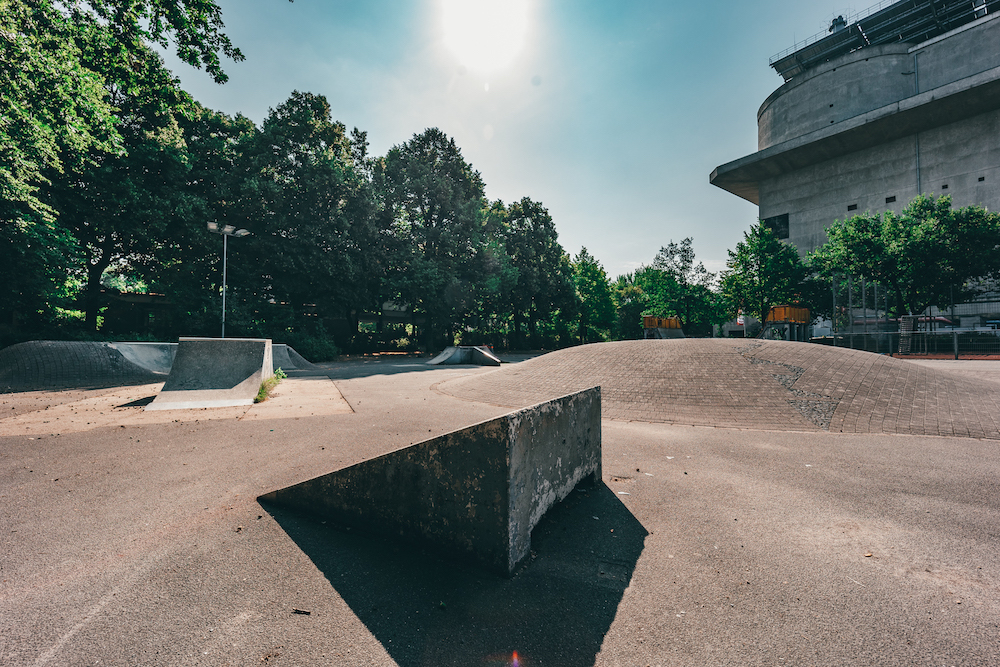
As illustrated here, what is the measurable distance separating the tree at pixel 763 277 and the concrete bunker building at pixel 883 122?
1189cm

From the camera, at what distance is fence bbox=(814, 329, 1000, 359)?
2155 centimetres

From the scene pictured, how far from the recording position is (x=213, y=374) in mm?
10203

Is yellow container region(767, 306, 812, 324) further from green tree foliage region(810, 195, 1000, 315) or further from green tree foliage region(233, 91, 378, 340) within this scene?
green tree foliage region(233, 91, 378, 340)

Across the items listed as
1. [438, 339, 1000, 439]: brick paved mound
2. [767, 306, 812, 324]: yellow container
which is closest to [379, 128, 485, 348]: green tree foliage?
[438, 339, 1000, 439]: brick paved mound

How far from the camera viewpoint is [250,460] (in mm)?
4922

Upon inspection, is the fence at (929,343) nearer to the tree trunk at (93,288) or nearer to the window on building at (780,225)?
the window on building at (780,225)

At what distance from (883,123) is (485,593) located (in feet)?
193

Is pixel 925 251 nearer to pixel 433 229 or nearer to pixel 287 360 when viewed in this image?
pixel 433 229

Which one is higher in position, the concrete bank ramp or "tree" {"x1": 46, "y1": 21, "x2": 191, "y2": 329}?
"tree" {"x1": 46, "y1": 21, "x2": 191, "y2": 329}

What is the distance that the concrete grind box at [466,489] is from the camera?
260 cm

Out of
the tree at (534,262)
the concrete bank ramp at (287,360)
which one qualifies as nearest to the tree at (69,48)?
the concrete bank ramp at (287,360)

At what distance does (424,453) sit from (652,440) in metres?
4.43

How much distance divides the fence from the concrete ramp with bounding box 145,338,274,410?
2890cm

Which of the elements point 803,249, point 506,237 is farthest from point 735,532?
point 803,249
